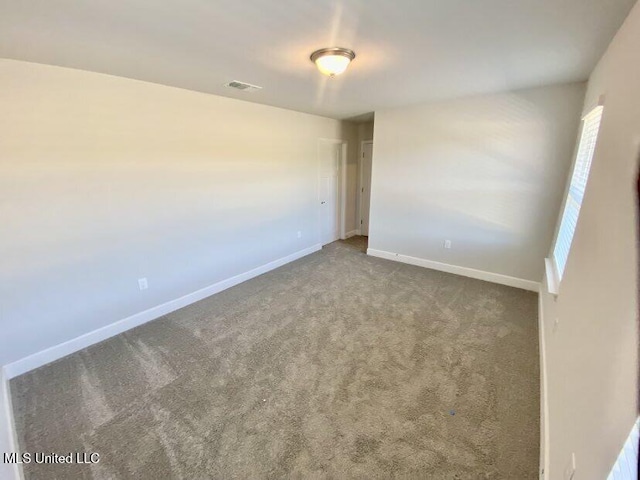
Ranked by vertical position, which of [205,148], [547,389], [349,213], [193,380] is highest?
[205,148]

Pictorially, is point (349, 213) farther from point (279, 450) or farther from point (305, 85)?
point (279, 450)

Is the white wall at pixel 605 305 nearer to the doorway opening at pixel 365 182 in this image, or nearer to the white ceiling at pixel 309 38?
the white ceiling at pixel 309 38

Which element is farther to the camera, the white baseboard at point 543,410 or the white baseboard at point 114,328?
the white baseboard at point 114,328

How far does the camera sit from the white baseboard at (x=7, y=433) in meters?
1.41

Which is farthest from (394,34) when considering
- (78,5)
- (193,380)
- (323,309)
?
(193,380)

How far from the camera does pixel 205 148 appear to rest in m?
3.28

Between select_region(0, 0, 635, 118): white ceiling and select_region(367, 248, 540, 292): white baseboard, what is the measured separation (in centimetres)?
229

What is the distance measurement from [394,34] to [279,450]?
2546mm

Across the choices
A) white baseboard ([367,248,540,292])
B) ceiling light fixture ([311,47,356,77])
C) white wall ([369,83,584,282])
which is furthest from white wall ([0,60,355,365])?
white baseboard ([367,248,540,292])

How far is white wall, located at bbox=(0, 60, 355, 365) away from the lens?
7.16 ft

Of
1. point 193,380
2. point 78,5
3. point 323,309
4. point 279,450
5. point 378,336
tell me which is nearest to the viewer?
point 78,5

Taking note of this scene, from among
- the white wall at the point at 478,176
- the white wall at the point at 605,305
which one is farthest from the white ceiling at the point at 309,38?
the white wall at the point at 478,176

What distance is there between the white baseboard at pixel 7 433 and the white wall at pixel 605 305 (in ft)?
7.92

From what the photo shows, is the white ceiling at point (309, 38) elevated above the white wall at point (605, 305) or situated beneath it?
elevated above
